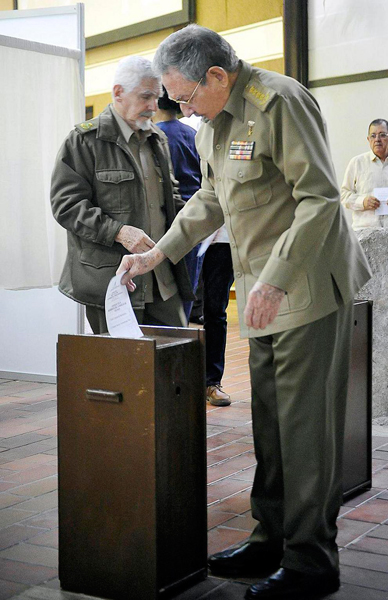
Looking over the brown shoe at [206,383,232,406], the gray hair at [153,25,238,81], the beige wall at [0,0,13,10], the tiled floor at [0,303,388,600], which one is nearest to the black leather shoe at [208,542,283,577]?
the tiled floor at [0,303,388,600]

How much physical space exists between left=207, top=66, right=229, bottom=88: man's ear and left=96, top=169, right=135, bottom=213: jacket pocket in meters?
1.13

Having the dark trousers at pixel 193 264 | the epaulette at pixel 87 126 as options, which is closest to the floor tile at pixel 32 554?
the epaulette at pixel 87 126

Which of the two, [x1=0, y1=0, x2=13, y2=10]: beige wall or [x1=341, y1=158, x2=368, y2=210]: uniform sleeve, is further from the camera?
[x1=0, y1=0, x2=13, y2=10]: beige wall

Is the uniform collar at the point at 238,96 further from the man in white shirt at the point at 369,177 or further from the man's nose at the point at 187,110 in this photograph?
the man in white shirt at the point at 369,177

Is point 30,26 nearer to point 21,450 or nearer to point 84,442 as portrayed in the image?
point 21,450

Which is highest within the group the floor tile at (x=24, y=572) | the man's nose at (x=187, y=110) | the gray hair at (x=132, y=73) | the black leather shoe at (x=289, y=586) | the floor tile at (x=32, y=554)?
the gray hair at (x=132, y=73)

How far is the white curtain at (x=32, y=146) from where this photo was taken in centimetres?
514

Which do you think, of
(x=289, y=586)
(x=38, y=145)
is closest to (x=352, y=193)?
(x=38, y=145)

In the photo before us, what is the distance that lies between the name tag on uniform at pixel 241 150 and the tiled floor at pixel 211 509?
3.87 feet

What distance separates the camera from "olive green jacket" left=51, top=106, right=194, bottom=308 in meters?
3.35

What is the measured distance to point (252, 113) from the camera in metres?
2.23

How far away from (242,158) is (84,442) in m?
0.87

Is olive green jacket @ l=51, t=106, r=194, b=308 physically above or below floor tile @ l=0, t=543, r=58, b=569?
above

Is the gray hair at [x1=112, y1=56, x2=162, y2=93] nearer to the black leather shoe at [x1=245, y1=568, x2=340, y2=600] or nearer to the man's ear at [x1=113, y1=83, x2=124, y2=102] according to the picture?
the man's ear at [x1=113, y1=83, x2=124, y2=102]
